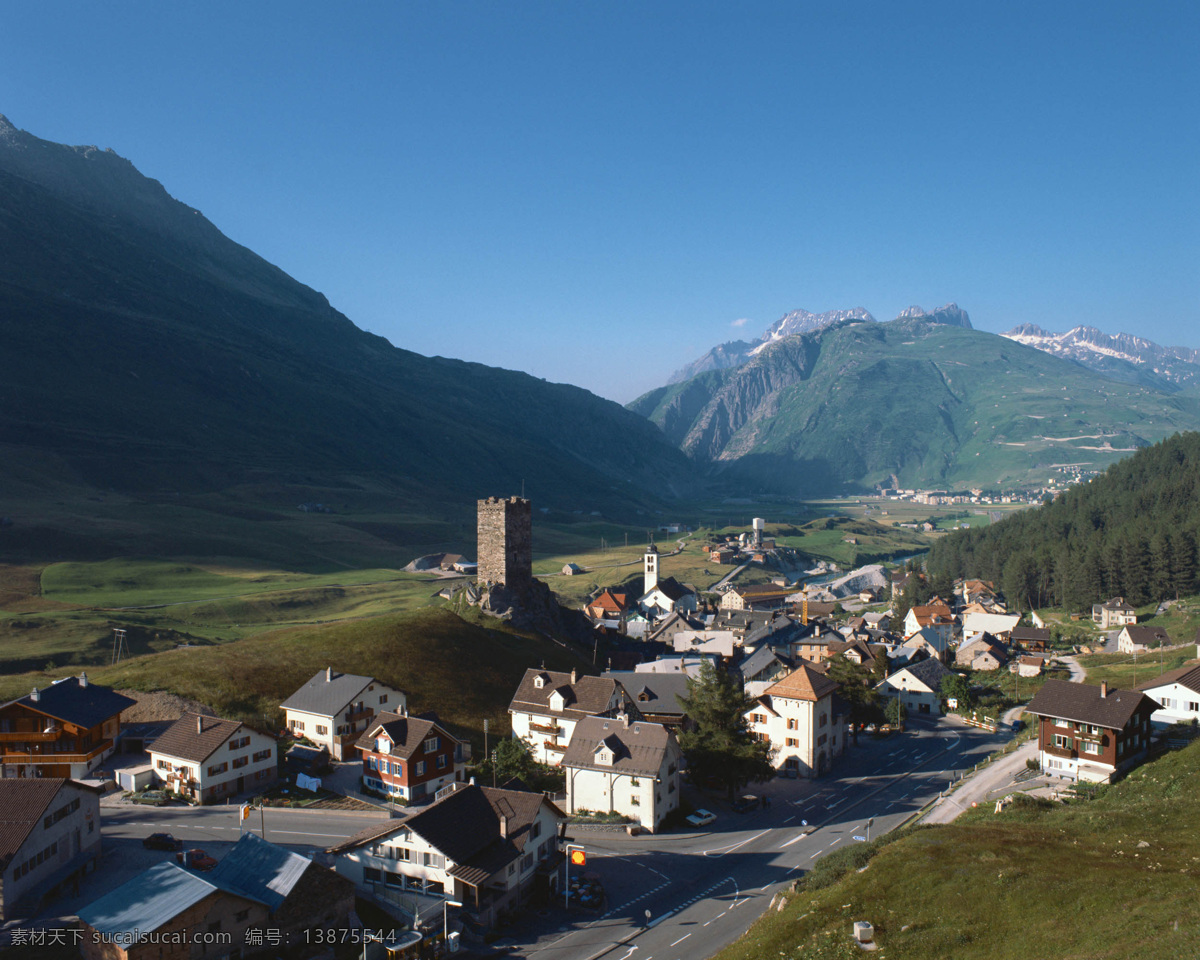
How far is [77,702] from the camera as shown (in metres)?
52.1

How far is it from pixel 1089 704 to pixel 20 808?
6165 centimetres

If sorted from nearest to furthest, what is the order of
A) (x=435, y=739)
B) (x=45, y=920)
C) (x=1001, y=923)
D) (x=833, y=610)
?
(x=1001, y=923) → (x=45, y=920) → (x=435, y=739) → (x=833, y=610)

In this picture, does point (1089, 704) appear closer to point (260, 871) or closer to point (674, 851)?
point (674, 851)

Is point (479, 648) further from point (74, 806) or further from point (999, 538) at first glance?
point (999, 538)

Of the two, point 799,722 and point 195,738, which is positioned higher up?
point 195,738

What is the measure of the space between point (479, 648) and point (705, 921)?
46.4m

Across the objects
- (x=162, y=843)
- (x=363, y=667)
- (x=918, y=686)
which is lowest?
(x=918, y=686)

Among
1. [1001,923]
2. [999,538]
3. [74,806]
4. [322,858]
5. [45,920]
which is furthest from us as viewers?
[999,538]

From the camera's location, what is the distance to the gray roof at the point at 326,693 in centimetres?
5803

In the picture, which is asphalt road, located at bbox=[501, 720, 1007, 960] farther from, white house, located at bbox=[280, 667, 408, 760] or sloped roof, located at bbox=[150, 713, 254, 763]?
sloped roof, located at bbox=[150, 713, 254, 763]

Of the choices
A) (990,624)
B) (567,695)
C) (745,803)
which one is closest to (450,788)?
(567,695)

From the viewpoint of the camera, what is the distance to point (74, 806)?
3712cm

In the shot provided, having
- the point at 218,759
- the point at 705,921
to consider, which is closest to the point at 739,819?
the point at 705,921

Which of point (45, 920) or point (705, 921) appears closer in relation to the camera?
point (45, 920)
